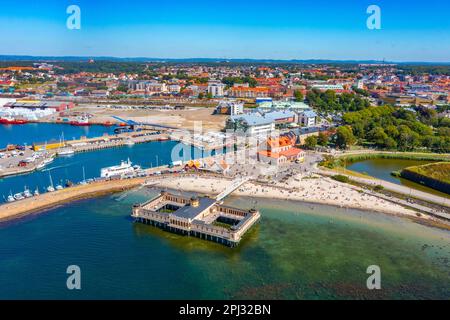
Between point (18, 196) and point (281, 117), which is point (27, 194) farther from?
point (281, 117)

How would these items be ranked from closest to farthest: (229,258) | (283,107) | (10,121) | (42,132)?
1. (229,258)
2. (42,132)
3. (10,121)
4. (283,107)

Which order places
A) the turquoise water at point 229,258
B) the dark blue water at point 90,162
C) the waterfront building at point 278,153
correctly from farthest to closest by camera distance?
1. the waterfront building at point 278,153
2. the dark blue water at point 90,162
3. the turquoise water at point 229,258

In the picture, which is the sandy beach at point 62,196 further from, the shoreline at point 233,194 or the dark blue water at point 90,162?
the dark blue water at point 90,162

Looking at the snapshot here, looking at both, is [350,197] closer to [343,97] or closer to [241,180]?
[241,180]

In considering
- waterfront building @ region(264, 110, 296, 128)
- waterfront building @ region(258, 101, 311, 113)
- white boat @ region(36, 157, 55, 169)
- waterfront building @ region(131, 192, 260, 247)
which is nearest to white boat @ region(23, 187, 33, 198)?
white boat @ region(36, 157, 55, 169)

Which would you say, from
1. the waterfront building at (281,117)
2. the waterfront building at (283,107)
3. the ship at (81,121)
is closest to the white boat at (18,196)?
the ship at (81,121)

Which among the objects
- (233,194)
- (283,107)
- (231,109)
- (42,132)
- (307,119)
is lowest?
(233,194)

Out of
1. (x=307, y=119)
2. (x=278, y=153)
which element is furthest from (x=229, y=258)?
(x=307, y=119)
